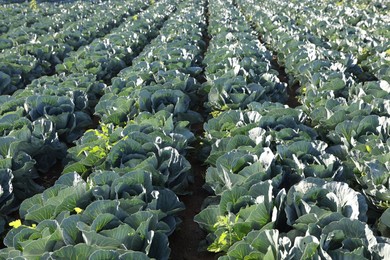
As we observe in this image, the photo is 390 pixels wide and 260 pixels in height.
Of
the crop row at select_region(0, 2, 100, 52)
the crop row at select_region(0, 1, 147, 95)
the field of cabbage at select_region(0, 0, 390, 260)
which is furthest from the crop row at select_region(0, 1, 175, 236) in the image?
the crop row at select_region(0, 2, 100, 52)

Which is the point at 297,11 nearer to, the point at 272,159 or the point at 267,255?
the point at 272,159

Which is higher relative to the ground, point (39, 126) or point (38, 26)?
point (39, 126)

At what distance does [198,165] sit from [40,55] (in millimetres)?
6229

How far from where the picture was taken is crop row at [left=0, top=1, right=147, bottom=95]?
778cm

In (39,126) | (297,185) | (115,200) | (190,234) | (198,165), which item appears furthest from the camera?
(198,165)

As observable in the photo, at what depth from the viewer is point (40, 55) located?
9.50 m

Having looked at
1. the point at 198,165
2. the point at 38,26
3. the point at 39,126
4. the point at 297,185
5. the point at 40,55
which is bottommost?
the point at 38,26

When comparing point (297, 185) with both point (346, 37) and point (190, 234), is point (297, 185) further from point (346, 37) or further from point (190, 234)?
point (346, 37)

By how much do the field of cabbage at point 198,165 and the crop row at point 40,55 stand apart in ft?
0.21

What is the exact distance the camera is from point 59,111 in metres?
5.39

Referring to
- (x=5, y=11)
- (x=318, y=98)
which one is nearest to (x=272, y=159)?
(x=318, y=98)

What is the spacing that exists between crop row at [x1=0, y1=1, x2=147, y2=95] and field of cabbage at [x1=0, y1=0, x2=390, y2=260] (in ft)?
0.21

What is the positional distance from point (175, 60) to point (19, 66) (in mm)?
3273

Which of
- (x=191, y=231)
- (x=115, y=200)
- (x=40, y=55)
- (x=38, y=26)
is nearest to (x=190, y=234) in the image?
(x=191, y=231)
